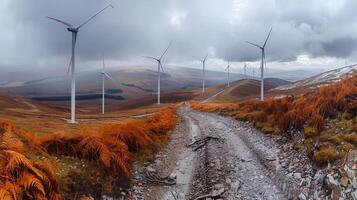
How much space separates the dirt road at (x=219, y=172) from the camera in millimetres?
13344

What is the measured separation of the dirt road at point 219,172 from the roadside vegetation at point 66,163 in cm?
121

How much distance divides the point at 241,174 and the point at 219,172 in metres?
1.11

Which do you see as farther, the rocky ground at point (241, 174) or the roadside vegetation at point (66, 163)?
the rocky ground at point (241, 174)

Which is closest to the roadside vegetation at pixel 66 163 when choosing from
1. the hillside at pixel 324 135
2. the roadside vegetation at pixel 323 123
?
the hillside at pixel 324 135

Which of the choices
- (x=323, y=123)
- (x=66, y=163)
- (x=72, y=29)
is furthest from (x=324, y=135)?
(x=72, y=29)

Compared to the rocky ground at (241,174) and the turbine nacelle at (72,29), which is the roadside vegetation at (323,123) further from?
the turbine nacelle at (72,29)

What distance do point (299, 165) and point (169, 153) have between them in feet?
26.6

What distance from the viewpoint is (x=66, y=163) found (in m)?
13.0

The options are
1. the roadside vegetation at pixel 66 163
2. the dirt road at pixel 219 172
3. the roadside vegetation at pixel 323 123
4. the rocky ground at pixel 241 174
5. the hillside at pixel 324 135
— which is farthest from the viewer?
the roadside vegetation at pixel 323 123

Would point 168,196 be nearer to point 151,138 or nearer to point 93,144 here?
point 93,144

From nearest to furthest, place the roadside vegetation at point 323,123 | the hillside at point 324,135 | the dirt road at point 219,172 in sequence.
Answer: the hillside at point 324,135 < the dirt road at point 219,172 < the roadside vegetation at point 323,123

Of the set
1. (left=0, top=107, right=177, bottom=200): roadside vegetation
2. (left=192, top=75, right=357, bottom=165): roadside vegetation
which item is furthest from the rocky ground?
(left=0, top=107, right=177, bottom=200): roadside vegetation

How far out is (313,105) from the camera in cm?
1983

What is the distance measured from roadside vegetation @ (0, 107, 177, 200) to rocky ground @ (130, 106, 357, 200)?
3.92 ft
